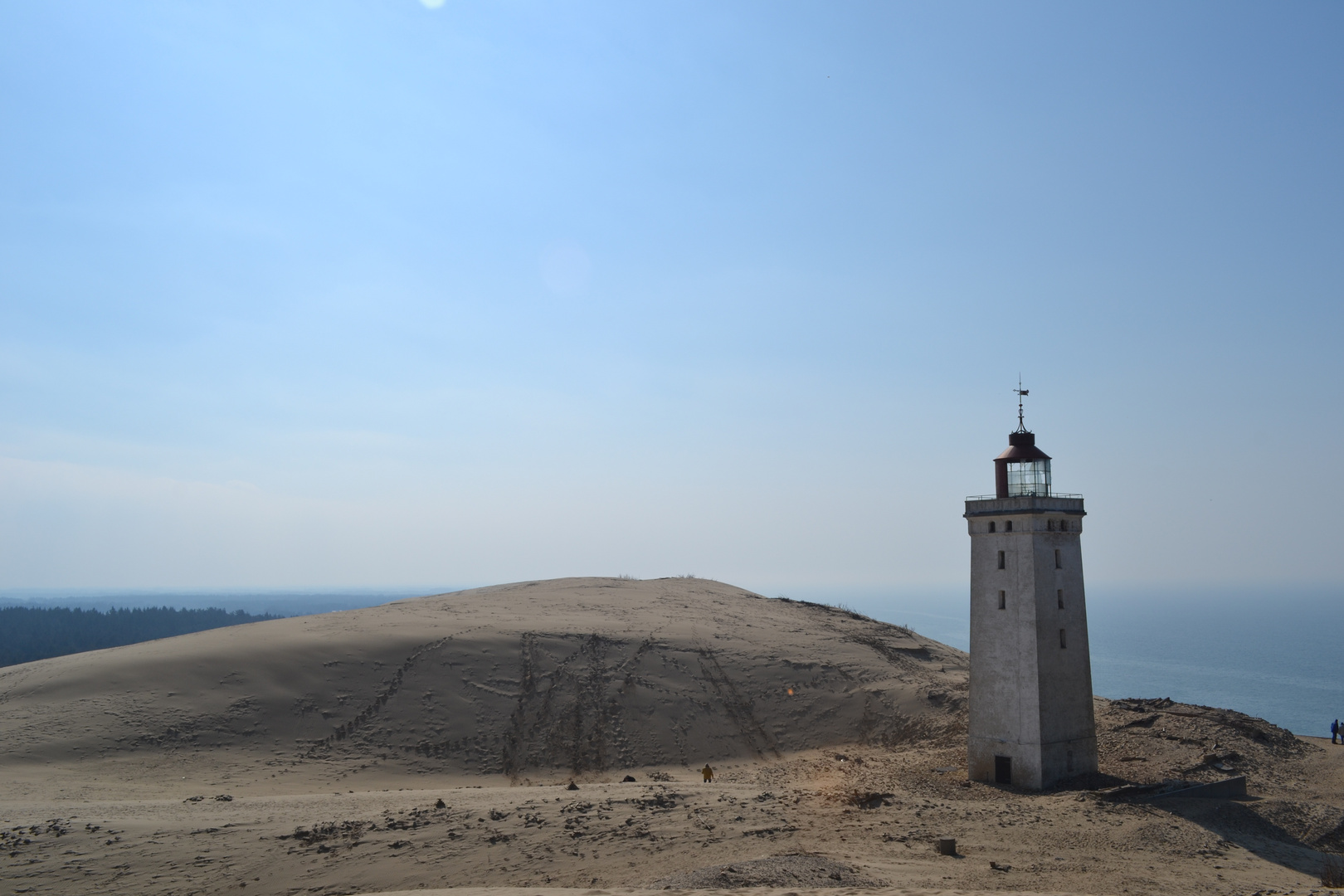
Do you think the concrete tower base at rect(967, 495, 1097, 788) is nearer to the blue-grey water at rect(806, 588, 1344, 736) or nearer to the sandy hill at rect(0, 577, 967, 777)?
the sandy hill at rect(0, 577, 967, 777)

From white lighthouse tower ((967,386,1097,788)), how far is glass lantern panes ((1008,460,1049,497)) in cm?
2

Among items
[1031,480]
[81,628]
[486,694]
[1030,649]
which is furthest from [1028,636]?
[81,628]

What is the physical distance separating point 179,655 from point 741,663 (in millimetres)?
21693

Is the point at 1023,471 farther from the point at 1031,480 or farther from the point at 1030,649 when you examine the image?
the point at 1030,649

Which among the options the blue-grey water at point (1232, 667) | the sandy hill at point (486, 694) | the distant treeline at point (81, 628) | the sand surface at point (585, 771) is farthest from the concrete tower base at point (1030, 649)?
the distant treeline at point (81, 628)

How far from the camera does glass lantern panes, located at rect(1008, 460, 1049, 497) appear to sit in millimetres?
23562

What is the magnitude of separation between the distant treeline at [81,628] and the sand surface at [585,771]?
89.1 metres

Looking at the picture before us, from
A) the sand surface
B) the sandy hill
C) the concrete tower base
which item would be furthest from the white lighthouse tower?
the sandy hill

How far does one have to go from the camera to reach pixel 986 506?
2364 centimetres

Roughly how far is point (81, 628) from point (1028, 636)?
6821 inches

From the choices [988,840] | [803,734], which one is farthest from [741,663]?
[988,840]

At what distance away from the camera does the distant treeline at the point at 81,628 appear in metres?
116

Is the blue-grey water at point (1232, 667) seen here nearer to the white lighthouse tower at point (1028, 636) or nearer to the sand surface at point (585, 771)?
the sand surface at point (585, 771)

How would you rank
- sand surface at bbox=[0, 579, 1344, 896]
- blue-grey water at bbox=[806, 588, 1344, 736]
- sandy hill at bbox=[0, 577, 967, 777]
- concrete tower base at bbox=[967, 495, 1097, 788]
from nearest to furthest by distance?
1. sand surface at bbox=[0, 579, 1344, 896]
2. concrete tower base at bbox=[967, 495, 1097, 788]
3. sandy hill at bbox=[0, 577, 967, 777]
4. blue-grey water at bbox=[806, 588, 1344, 736]
